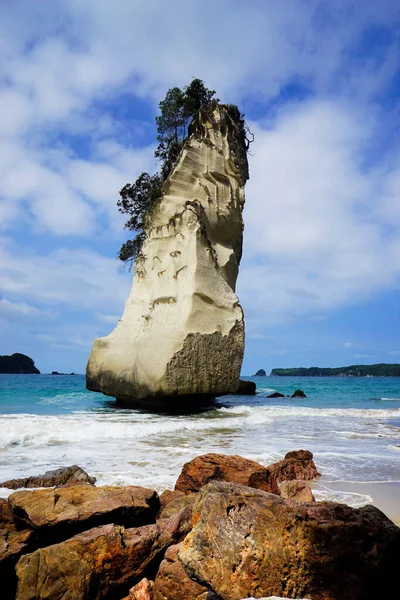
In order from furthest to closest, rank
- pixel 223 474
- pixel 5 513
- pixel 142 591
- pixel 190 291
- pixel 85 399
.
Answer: pixel 85 399 < pixel 190 291 < pixel 223 474 < pixel 5 513 < pixel 142 591

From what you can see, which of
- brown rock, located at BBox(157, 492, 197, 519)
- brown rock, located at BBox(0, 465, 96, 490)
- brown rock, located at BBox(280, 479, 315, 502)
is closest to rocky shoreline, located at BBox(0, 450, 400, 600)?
brown rock, located at BBox(157, 492, 197, 519)

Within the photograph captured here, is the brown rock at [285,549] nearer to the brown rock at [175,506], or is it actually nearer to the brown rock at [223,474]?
the brown rock at [175,506]

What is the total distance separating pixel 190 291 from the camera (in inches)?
556

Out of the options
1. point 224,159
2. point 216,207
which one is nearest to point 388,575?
point 216,207

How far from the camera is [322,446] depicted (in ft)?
26.1

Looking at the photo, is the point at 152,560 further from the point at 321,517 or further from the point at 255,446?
the point at 255,446

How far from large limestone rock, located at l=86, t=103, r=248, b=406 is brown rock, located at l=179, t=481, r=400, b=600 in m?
10.3

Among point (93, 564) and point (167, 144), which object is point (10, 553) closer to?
point (93, 564)

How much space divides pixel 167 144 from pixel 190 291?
8.16m

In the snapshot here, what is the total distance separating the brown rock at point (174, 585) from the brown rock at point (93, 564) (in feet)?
0.71

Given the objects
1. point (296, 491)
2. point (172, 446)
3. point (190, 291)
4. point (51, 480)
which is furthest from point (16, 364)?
point (296, 491)

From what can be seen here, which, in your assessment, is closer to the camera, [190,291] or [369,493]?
[369,493]

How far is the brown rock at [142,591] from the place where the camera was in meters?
2.53

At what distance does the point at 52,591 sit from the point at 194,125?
16.7m
